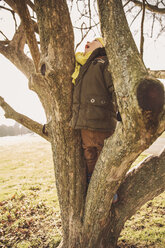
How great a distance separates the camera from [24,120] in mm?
2207

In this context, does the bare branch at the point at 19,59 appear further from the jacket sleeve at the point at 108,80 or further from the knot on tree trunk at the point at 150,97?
the knot on tree trunk at the point at 150,97

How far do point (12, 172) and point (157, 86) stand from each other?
24.6 ft

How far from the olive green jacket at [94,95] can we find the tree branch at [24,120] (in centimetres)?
69

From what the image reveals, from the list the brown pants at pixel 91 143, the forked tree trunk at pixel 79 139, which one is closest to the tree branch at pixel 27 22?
the forked tree trunk at pixel 79 139

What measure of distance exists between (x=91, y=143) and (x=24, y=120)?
1.04 m

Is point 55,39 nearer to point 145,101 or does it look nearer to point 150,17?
point 145,101

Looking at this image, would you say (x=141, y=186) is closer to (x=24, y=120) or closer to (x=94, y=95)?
(x=94, y=95)

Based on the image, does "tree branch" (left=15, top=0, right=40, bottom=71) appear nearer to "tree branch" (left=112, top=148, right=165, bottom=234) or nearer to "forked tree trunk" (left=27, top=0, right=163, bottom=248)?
"forked tree trunk" (left=27, top=0, right=163, bottom=248)

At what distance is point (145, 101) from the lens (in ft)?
3.13

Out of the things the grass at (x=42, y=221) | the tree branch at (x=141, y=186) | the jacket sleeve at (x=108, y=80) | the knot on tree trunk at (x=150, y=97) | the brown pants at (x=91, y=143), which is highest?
the jacket sleeve at (x=108, y=80)

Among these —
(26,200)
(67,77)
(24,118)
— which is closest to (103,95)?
(67,77)

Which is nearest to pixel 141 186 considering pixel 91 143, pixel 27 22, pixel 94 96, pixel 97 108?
pixel 91 143

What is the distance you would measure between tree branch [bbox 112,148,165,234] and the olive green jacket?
0.71 meters

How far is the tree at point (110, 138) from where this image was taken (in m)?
1.03
